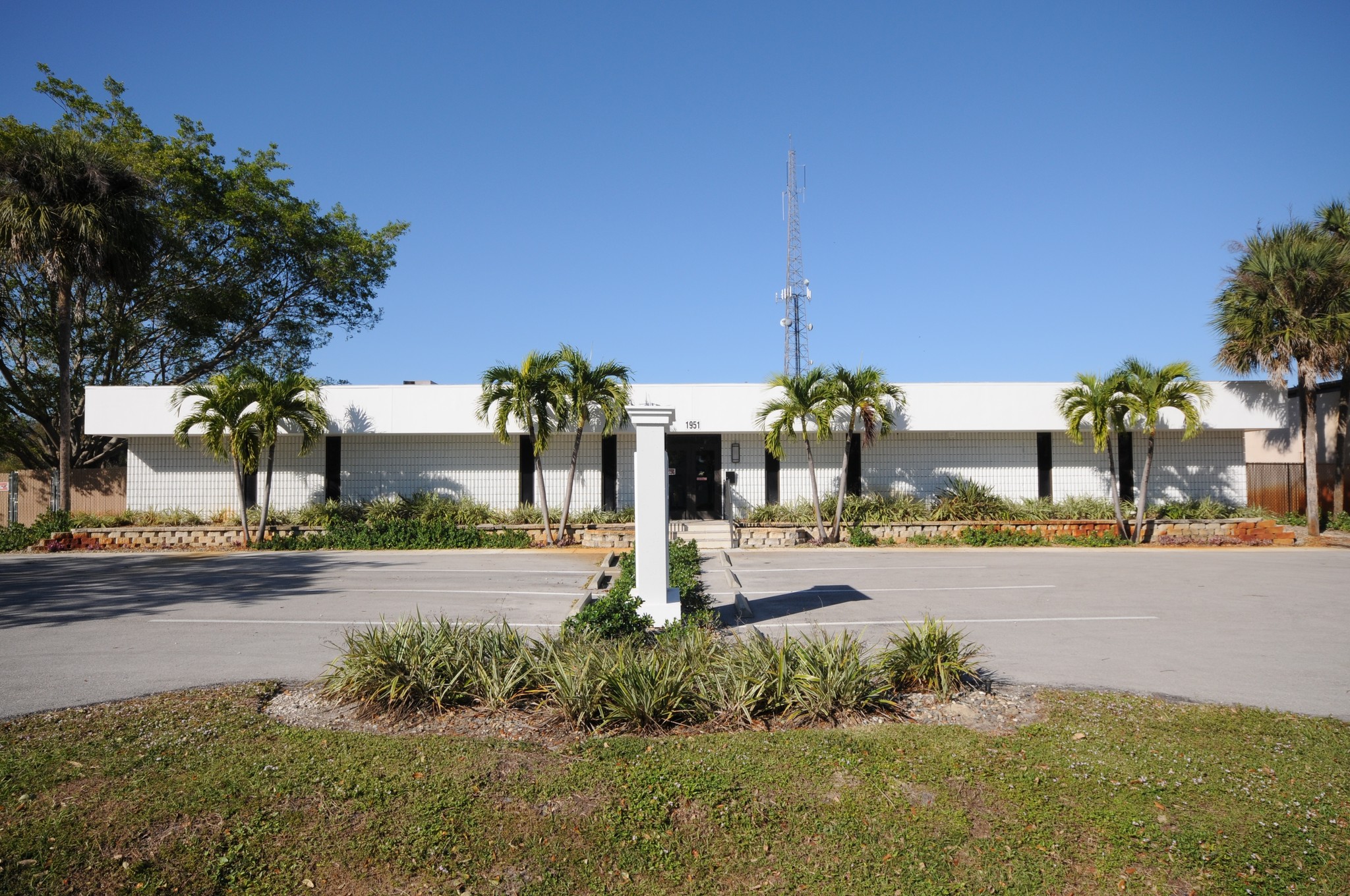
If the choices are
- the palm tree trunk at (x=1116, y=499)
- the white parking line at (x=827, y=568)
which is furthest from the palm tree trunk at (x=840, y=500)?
the palm tree trunk at (x=1116, y=499)

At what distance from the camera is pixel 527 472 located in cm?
2205

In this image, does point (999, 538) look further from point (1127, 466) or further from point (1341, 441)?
point (1341, 441)

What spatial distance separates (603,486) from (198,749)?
16.8m

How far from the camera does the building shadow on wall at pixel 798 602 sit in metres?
10.5

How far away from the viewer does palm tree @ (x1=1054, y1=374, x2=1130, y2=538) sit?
19.8 m

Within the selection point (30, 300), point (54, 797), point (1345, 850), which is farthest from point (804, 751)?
point (30, 300)

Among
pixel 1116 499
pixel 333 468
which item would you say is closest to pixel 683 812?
pixel 1116 499

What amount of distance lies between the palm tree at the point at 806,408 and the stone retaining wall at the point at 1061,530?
100 cm

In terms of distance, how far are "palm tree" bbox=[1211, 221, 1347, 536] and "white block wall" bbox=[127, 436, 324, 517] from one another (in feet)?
80.4

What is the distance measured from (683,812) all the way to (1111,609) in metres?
8.73

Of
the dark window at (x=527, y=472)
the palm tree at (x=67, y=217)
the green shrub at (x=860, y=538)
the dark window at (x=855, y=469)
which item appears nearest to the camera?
the palm tree at (x=67, y=217)

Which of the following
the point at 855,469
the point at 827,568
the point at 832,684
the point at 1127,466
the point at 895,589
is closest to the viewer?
the point at 832,684

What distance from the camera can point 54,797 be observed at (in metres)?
4.56

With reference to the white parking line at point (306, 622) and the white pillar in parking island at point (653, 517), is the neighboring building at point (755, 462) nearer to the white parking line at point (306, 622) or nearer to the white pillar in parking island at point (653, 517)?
the white parking line at point (306, 622)
